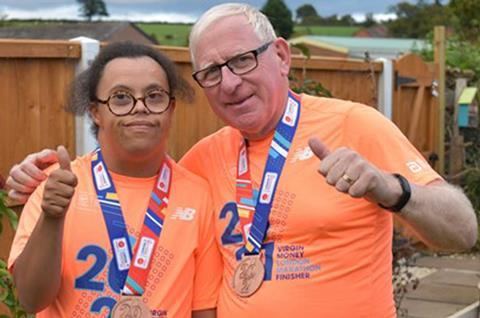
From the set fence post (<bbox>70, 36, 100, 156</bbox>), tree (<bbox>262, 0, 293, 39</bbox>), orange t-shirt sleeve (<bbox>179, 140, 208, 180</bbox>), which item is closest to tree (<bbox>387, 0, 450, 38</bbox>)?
tree (<bbox>262, 0, 293, 39</bbox>)

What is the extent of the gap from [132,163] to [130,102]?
0.70 ft

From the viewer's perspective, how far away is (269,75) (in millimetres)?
3193

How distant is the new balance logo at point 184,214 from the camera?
3.11m

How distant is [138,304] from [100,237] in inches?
10.0

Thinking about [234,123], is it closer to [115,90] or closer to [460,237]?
[115,90]

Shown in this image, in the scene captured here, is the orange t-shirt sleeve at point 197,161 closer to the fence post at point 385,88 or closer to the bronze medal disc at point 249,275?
the bronze medal disc at point 249,275

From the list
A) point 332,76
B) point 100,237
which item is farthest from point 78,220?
point 332,76

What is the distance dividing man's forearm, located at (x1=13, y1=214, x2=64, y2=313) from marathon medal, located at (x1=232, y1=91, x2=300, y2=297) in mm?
631

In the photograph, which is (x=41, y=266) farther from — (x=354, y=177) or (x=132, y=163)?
(x=354, y=177)

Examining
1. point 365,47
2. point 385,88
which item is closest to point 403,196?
point 385,88

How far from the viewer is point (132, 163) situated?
10.2ft

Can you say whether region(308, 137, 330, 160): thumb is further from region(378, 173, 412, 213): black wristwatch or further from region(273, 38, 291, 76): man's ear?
region(273, 38, 291, 76): man's ear

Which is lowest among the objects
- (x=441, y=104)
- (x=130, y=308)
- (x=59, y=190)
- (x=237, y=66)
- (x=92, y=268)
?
(x=441, y=104)

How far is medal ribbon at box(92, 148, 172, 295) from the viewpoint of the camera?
296 centimetres
